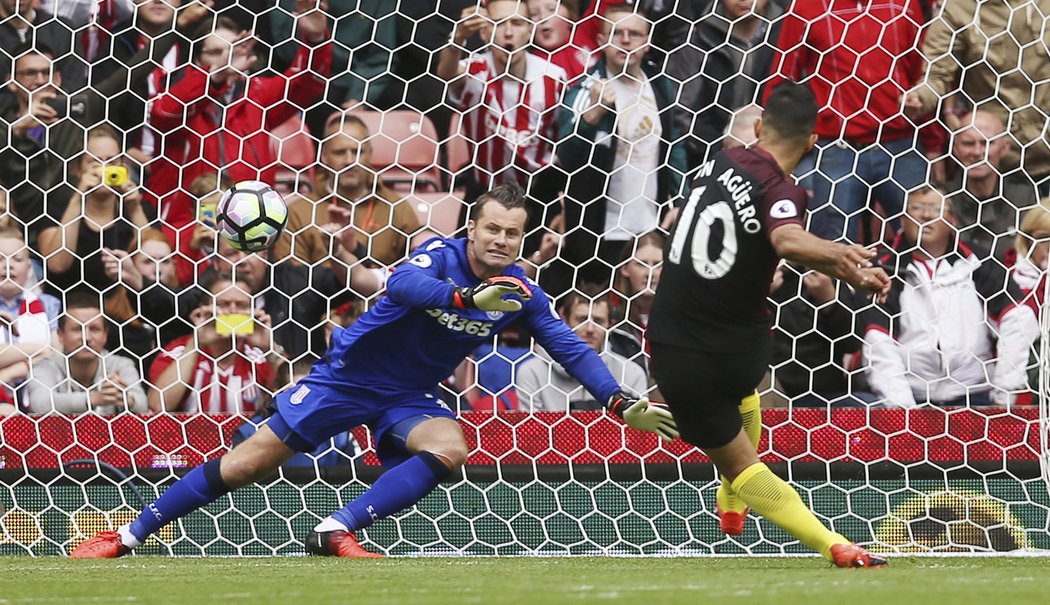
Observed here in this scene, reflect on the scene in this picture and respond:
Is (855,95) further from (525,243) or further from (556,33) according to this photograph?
(525,243)

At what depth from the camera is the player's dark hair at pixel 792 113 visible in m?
4.38

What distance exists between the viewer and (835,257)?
3926mm

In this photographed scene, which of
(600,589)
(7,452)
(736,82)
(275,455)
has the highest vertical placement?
(600,589)

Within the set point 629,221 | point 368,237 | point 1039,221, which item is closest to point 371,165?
point 368,237

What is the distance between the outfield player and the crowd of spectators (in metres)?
2.05

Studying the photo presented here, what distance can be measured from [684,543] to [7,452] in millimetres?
2970

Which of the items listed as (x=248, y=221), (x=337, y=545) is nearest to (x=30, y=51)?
(x=248, y=221)

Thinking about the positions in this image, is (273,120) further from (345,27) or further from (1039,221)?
(1039,221)

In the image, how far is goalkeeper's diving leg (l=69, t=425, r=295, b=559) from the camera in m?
5.48

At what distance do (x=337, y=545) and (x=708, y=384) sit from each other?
160 centimetres

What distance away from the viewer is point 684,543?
629 centimetres

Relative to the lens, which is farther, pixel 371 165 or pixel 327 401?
pixel 371 165

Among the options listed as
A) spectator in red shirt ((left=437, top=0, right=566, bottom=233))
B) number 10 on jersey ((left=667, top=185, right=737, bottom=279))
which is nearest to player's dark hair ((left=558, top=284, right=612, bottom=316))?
spectator in red shirt ((left=437, top=0, right=566, bottom=233))

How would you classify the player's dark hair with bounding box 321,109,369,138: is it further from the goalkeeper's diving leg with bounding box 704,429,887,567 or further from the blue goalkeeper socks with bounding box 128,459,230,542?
the goalkeeper's diving leg with bounding box 704,429,887,567
